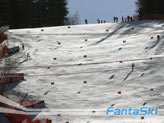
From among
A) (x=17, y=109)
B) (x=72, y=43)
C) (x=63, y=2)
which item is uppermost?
(x=63, y=2)

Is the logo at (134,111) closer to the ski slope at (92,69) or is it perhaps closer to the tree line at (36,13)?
the ski slope at (92,69)

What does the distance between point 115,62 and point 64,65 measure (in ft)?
12.1

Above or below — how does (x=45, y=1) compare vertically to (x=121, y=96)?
above

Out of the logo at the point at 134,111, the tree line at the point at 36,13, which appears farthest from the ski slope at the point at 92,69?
the tree line at the point at 36,13

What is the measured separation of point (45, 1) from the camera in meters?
54.5

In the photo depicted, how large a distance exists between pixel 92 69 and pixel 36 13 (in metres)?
27.7

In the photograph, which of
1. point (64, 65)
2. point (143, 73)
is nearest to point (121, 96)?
point (143, 73)

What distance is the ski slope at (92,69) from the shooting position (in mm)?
21078

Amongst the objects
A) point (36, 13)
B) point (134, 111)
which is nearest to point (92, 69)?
point (134, 111)

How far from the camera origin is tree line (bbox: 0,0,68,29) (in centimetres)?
5181

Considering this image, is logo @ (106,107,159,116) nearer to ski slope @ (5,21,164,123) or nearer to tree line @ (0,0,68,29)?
ski slope @ (5,21,164,123)

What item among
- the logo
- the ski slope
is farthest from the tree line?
the logo

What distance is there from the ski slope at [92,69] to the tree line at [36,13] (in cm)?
1200

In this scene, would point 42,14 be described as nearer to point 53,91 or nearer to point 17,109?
point 53,91
